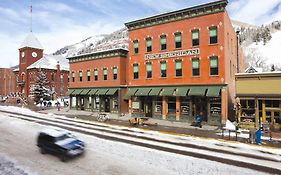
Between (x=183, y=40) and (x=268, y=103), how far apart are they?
12457 millimetres

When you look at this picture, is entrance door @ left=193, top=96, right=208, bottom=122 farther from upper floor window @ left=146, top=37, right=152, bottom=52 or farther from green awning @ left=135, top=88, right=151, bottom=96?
upper floor window @ left=146, top=37, right=152, bottom=52

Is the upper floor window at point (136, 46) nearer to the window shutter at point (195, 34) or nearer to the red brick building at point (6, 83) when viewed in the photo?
the window shutter at point (195, 34)

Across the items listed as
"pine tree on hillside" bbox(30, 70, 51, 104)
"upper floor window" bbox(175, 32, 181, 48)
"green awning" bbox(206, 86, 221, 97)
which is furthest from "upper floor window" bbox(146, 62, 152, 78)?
"pine tree on hillside" bbox(30, 70, 51, 104)

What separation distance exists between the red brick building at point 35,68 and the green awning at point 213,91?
5299cm

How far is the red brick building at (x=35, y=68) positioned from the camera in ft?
230

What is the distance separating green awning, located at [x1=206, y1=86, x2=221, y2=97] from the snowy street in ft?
27.6

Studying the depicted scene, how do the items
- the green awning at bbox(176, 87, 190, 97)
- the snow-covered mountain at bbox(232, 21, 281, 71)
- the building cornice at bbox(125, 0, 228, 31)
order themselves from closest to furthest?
the building cornice at bbox(125, 0, 228, 31), the green awning at bbox(176, 87, 190, 97), the snow-covered mountain at bbox(232, 21, 281, 71)

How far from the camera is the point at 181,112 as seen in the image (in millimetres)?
30391

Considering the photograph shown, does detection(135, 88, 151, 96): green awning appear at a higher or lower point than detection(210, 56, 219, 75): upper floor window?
lower

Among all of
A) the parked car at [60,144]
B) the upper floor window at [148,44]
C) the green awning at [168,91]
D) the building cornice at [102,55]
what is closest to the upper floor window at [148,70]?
the upper floor window at [148,44]

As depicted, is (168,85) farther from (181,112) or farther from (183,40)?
(183,40)

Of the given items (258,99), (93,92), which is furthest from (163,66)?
(93,92)

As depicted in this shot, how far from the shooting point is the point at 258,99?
82.6 ft

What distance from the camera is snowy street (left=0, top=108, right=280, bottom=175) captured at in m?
13.2
